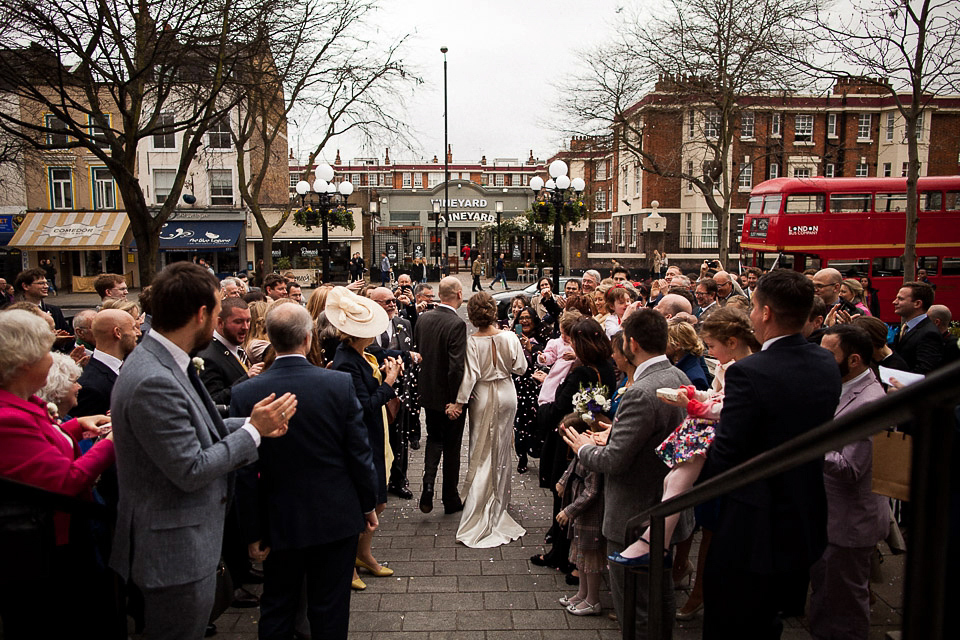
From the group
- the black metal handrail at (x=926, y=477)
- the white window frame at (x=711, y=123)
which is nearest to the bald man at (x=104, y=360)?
the black metal handrail at (x=926, y=477)

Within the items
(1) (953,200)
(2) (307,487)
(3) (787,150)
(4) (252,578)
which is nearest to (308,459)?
(2) (307,487)

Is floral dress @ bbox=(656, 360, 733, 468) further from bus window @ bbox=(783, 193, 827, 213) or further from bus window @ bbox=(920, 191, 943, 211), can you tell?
bus window @ bbox=(920, 191, 943, 211)

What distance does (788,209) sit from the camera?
20.9 m

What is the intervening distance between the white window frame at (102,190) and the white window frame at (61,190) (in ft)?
3.23

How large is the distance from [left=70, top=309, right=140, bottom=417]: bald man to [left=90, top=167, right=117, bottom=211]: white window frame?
32.8m

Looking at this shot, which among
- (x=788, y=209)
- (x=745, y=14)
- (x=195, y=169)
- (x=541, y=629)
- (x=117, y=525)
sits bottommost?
(x=541, y=629)

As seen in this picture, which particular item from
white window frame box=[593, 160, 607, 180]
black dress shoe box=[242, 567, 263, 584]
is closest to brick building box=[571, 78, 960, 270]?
white window frame box=[593, 160, 607, 180]

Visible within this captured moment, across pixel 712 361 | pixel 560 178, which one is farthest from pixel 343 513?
pixel 560 178

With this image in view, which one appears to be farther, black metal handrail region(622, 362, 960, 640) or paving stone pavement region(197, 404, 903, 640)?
paving stone pavement region(197, 404, 903, 640)

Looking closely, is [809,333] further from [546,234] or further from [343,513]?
[546,234]

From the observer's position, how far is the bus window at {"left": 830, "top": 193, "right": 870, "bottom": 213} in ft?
65.5

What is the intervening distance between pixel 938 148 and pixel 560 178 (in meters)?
34.7

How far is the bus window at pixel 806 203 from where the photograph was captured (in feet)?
66.7

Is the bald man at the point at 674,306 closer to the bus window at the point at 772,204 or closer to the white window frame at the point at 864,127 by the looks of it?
the bus window at the point at 772,204
